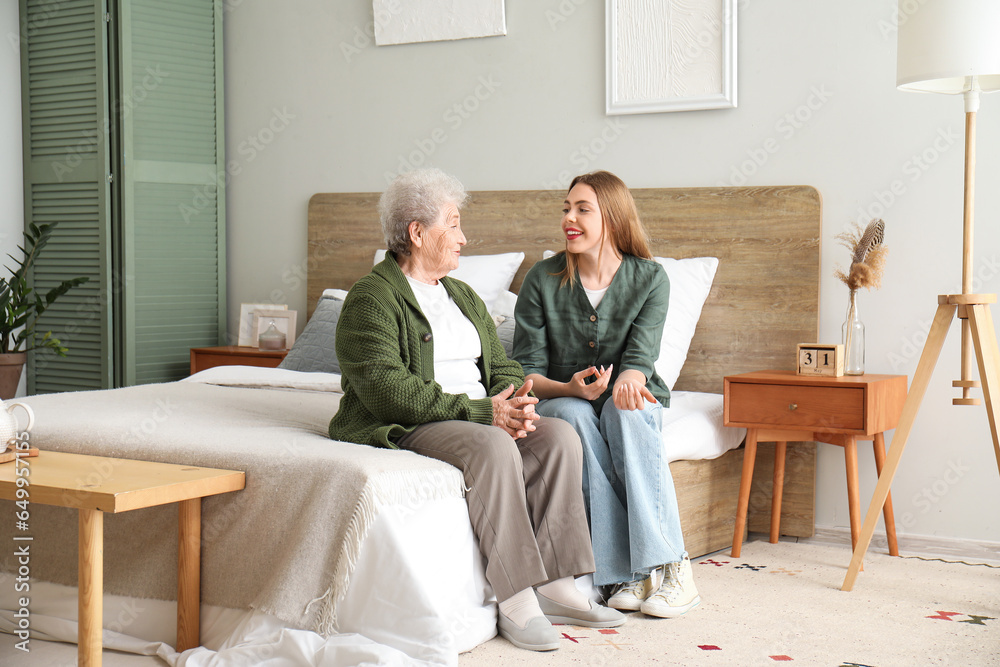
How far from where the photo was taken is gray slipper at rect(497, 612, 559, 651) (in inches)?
88.1

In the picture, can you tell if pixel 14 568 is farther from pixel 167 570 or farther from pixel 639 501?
pixel 639 501

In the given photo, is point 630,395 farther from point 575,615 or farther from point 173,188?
point 173,188

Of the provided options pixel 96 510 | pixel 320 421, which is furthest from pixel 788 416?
pixel 96 510

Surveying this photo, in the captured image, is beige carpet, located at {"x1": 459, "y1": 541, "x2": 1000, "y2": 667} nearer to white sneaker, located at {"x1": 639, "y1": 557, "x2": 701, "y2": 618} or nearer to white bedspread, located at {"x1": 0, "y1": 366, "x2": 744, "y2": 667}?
white sneaker, located at {"x1": 639, "y1": 557, "x2": 701, "y2": 618}

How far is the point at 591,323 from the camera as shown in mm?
2898

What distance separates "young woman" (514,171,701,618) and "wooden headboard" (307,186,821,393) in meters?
0.61

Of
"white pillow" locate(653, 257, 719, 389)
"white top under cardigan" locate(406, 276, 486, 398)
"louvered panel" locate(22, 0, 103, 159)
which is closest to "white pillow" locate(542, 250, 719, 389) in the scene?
"white pillow" locate(653, 257, 719, 389)

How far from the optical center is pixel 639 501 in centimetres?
253

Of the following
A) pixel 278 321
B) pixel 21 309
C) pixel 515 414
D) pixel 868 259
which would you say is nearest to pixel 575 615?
pixel 515 414

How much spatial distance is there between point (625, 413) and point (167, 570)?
3.89ft

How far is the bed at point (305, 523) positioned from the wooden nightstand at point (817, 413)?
0.11 metres

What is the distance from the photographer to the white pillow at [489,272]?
370 cm

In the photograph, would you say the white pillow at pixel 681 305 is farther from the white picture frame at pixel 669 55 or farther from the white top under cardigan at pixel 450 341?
the white top under cardigan at pixel 450 341

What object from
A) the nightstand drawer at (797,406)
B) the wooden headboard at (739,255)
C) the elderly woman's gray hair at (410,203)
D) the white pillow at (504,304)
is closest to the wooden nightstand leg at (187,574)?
the elderly woman's gray hair at (410,203)
